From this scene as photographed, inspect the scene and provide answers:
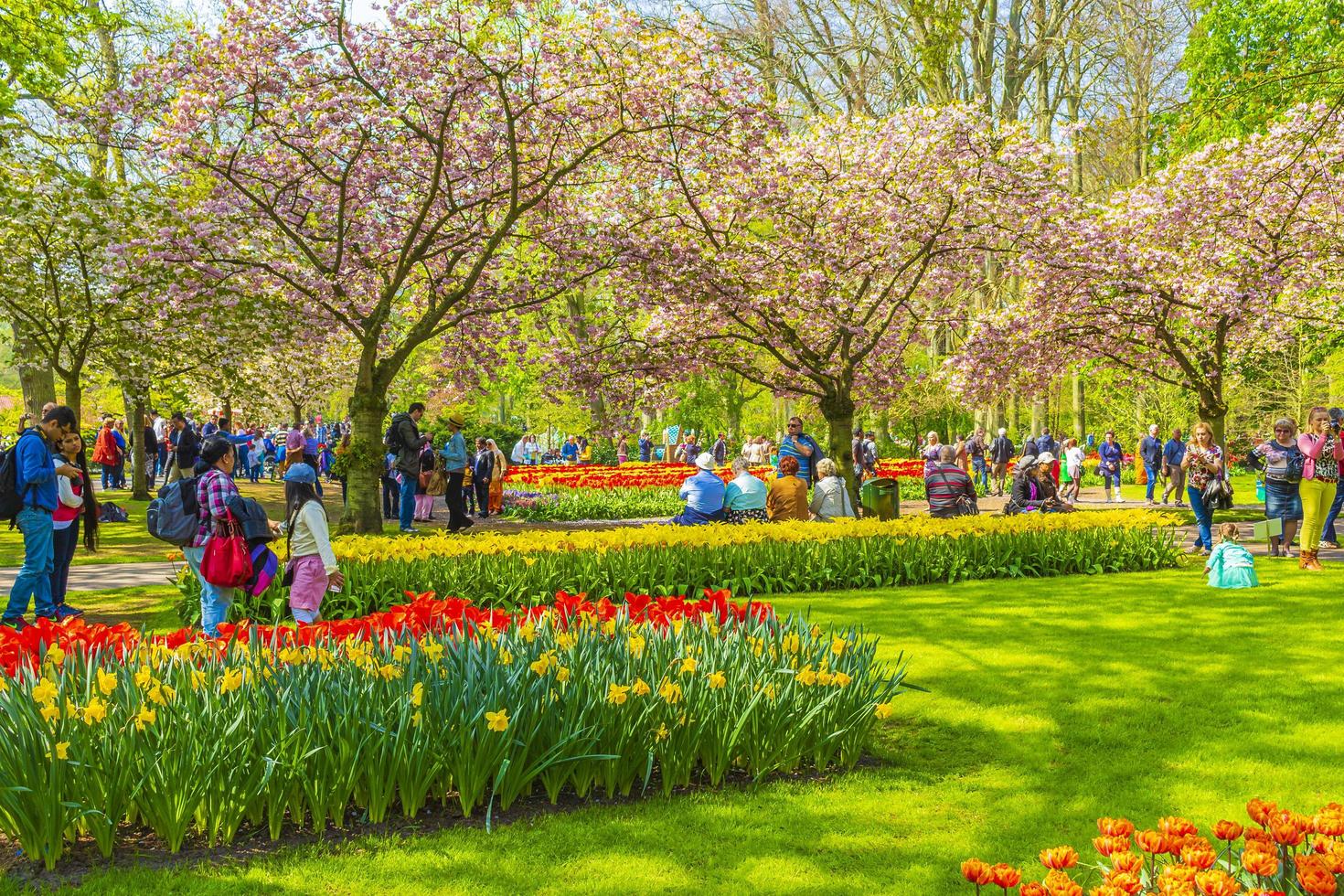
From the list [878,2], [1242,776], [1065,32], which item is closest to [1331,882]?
[1242,776]

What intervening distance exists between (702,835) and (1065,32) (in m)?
28.4

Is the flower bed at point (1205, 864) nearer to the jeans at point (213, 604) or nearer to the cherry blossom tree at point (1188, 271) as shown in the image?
the jeans at point (213, 604)

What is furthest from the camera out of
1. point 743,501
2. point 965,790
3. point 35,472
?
point 743,501

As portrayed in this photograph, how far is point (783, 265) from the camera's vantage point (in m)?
14.4

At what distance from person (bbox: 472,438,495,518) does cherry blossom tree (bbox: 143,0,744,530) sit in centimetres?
531

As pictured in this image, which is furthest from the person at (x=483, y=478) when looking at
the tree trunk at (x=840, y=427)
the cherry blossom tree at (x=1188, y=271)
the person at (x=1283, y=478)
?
the person at (x=1283, y=478)

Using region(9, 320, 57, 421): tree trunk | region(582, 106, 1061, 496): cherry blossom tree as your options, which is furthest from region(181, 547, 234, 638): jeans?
region(9, 320, 57, 421): tree trunk

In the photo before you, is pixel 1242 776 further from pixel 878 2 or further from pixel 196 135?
pixel 878 2

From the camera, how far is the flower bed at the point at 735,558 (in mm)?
8641

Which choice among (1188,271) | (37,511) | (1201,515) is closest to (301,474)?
(37,511)

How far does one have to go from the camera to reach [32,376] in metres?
17.4

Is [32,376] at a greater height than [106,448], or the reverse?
[32,376]

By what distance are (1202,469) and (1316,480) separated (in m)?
1.24

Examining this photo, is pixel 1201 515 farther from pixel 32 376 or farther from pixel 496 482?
pixel 32 376
